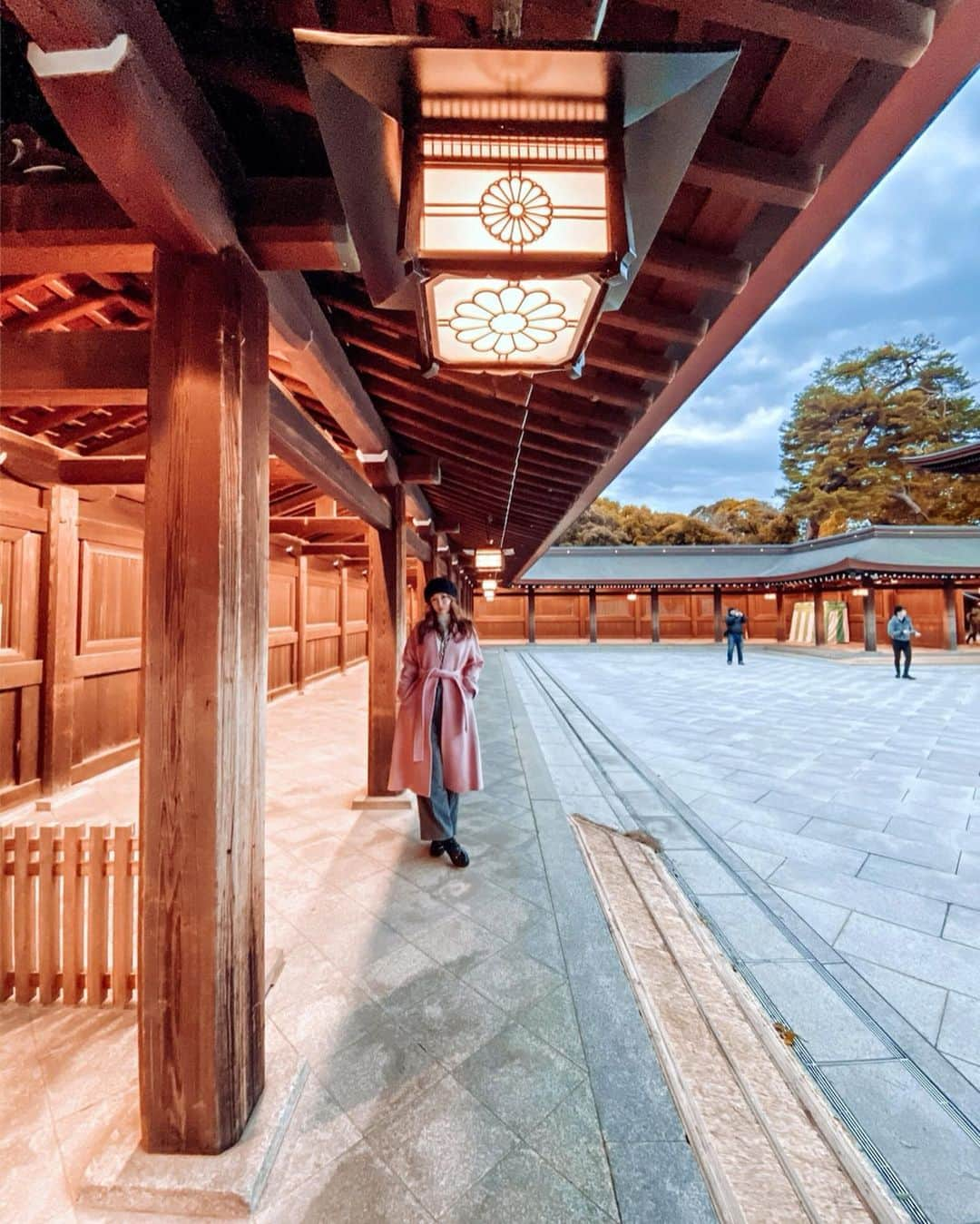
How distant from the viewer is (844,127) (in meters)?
1.19

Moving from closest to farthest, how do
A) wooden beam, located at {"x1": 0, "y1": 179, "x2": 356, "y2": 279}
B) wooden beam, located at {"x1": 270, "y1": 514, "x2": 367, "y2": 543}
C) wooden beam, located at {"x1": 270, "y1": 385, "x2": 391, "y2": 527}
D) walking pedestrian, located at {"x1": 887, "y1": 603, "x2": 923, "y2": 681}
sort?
wooden beam, located at {"x1": 0, "y1": 179, "x2": 356, "y2": 279} < wooden beam, located at {"x1": 270, "y1": 385, "x2": 391, "y2": 527} < wooden beam, located at {"x1": 270, "y1": 514, "x2": 367, "y2": 543} < walking pedestrian, located at {"x1": 887, "y1": 603, "x2": 923, "y2": 681}

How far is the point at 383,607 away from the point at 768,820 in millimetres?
3877

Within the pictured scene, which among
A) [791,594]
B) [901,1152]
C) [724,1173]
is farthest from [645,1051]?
[791,594]

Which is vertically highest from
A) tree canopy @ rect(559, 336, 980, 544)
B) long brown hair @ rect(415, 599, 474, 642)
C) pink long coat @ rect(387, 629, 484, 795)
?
tree canopy @ rect(559, 336, 980, 544)

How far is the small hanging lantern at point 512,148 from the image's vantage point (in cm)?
97

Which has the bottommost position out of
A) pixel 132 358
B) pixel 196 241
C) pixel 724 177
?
pixel 132 358

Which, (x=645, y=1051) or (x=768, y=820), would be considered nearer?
(x=645, y=1051)

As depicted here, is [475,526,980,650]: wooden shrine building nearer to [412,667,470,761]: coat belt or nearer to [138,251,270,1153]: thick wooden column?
[412,667,470,761]: coat belt

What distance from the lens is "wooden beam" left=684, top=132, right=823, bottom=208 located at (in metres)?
1.32

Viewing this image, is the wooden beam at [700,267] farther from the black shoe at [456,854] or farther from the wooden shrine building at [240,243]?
the black shoe at [456,854]

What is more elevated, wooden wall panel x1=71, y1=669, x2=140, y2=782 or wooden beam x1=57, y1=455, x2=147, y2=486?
wooden beam x1=57, y1=455, x2=147, y2=486

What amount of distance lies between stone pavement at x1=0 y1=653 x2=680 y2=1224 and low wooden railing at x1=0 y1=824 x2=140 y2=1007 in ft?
0.37

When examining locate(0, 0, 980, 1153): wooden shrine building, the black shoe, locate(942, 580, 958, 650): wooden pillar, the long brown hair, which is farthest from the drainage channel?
locate(942, 580, 958, 650): wooden pillar

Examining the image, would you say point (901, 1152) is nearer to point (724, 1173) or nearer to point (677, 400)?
point (724, 1173)
